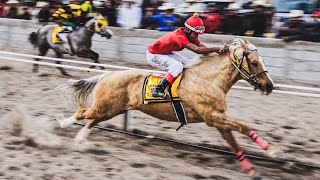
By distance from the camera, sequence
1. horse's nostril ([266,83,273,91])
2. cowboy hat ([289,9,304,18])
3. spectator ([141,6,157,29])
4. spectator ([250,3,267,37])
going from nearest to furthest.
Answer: horse's nostril ([266,83,273,91])
cowboy hat ([289,9,304,18])
spectator ([250,3,267,37])
spectator ([141,6,157,29])

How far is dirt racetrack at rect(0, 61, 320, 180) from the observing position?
623 cm

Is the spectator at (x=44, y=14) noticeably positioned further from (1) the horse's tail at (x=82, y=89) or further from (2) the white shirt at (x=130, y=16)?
(1) the horse's tail at (x=82, y=89)

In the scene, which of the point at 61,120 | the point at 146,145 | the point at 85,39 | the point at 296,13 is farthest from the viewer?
the point at 85,39

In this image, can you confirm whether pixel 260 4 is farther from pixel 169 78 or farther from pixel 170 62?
pixel 169 78

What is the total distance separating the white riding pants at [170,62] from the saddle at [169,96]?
0.37 feet

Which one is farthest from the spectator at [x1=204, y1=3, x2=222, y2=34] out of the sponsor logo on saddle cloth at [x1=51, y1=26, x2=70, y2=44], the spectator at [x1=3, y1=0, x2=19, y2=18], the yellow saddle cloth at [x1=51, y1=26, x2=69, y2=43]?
the spectator at [x1=3, y1=0, x2=19, y2=18]

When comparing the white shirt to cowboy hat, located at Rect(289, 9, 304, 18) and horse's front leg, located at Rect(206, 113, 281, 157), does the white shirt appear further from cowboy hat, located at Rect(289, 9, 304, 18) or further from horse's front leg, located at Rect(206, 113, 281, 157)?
horse's front leg, located at Rect(206, 113, 281, 157)

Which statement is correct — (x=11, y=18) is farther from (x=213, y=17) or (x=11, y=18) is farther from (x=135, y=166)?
(x=135, y=166)

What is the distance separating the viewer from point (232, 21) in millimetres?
12852

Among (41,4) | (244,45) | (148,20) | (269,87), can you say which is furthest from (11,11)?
(269,87)

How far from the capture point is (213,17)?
43.2ft

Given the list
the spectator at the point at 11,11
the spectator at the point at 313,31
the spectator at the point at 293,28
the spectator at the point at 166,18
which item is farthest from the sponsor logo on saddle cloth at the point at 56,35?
the spectator at the point at 313,31

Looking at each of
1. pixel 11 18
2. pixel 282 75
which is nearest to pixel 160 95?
pixel 282 75

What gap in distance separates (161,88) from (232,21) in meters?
6.73
